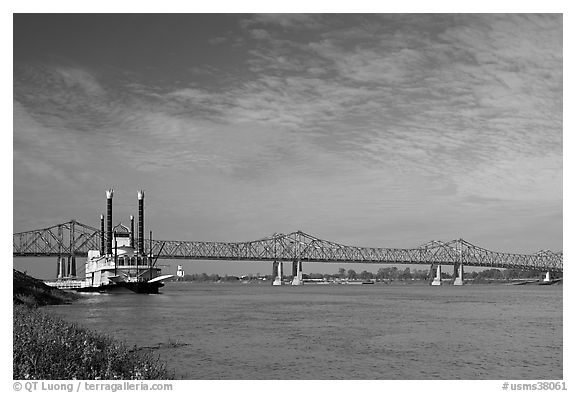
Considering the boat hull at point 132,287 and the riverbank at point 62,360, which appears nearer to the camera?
the riverbank at point 62,360

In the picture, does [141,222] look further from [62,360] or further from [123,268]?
[62,360]

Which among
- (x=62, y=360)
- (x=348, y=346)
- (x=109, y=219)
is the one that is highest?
(x=109, y=219)

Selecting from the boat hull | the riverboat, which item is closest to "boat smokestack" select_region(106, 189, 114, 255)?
the riverboat

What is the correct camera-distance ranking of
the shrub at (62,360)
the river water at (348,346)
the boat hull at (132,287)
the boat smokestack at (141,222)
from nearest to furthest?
the shrub at (62,360), the river water at (348,346), the boat hull at (132,287), the boat smokestack at (141,222)

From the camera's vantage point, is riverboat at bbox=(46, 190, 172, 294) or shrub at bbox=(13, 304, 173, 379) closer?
shrub at bbox=(13, 304, 173, 379)

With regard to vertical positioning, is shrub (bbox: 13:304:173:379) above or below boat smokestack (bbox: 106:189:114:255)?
below

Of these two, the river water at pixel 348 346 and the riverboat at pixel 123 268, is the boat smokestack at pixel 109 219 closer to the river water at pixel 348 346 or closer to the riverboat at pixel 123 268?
the riverboat at pixel 123 268

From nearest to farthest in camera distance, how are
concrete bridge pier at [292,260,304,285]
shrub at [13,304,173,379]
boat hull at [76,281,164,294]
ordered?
shrub at [13,304,173,379] → boat hull at [76,281,164,294] → concrete bridge pier at [292,260,304,285]

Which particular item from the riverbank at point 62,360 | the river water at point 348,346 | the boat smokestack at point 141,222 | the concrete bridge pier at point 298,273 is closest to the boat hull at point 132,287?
the boat smokestack at point 141,222

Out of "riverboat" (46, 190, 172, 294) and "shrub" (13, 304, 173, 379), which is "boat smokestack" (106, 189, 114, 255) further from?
"shrub" (13, 304, 173, 379)

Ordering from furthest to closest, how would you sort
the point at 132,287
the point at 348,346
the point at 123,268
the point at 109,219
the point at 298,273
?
1. the point at 298,273
2. the point at 109,219
3. the point at 123,268
4. the point at 132,287
5. the point at 348,346

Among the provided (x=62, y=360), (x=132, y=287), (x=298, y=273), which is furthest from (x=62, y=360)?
(x=298, y=273)

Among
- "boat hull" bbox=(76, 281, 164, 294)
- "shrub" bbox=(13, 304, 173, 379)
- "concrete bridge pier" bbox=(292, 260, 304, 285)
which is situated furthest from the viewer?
"concrete bridge pier" bbox=(292, 260, 304, 285)
